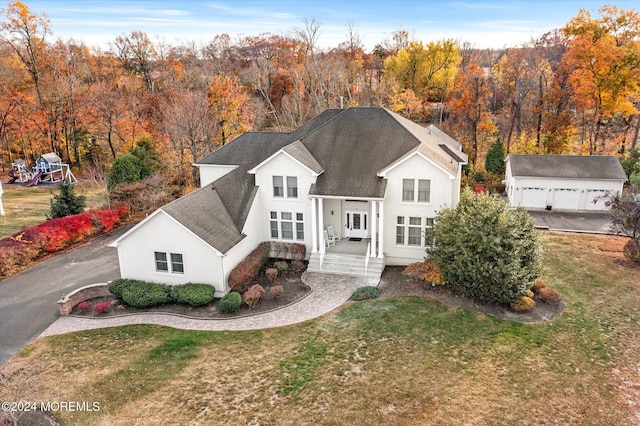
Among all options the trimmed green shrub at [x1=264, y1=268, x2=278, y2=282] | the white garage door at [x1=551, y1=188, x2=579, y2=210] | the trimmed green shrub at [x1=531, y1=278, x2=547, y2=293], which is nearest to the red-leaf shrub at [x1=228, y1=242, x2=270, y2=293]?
the trimmed green shrub at [x1=264, y1=268, x2=278, y2=282]

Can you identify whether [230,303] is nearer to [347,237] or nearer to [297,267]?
[297,267]

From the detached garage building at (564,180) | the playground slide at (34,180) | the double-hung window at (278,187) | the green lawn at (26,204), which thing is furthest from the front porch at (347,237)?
the playground slide at (34,180)

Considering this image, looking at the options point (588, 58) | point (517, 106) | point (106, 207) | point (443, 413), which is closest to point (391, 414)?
point (443, 413)

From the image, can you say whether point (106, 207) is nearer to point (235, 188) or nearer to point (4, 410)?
point (235, 188)

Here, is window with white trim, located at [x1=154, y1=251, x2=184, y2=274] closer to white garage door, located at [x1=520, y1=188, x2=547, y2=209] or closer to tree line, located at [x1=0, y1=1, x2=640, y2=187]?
tree line, located at [x1=0, y1=1, x2=640, y2=187]

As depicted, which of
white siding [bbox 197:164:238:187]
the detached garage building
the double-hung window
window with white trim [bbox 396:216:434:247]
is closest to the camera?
window with white trim [bbox 396:216:434:247]

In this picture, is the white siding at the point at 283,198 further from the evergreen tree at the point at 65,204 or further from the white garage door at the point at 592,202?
the white garage door at the point at 592,202

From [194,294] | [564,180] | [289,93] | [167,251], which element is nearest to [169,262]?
[167,251]
